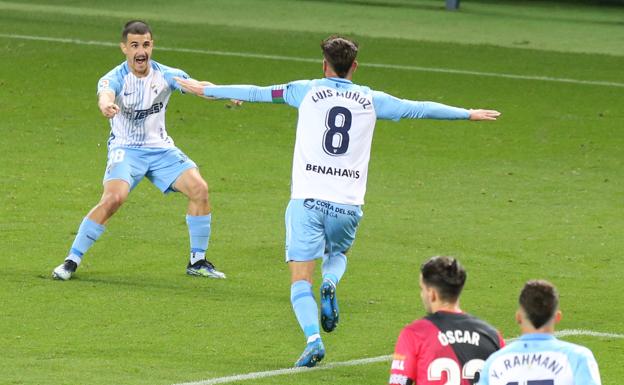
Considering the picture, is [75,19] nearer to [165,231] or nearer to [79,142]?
[79,142]

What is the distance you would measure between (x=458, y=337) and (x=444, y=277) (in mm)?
280

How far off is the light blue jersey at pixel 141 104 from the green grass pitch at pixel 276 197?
1.21m

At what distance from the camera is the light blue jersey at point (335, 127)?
1013 centimetres

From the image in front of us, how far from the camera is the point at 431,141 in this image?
70.1 feet

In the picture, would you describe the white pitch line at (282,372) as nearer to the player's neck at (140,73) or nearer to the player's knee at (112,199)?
the player's knee at (112,199)

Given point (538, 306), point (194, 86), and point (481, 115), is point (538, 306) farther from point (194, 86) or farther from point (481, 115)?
point (194, 86)

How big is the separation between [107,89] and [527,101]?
12.8m

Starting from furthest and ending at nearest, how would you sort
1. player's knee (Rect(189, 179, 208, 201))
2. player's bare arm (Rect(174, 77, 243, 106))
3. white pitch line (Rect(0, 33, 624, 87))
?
white pitch line (Rect(0, 33, 624, 87))
player's knee (Rect(189, 179, 208, 201))
player's bare arm (Rect(174, 77, 243, 106))

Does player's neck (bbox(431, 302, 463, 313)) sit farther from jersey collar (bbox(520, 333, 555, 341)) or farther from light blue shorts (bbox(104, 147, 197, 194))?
light blue shorts (bbox(104, 147, 197, 194))

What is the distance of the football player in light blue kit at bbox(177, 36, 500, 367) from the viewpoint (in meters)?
10.1

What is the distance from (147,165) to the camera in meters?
13.3

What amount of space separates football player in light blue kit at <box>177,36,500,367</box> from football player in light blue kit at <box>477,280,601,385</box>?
3.53 m

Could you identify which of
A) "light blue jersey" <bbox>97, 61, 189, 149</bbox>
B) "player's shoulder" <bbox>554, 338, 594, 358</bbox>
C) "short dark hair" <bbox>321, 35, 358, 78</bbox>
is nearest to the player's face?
"light blue jersey" <bbox>97, 61, 189, 149</bbox>

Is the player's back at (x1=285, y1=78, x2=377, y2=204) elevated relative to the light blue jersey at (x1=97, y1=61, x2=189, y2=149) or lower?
lower
